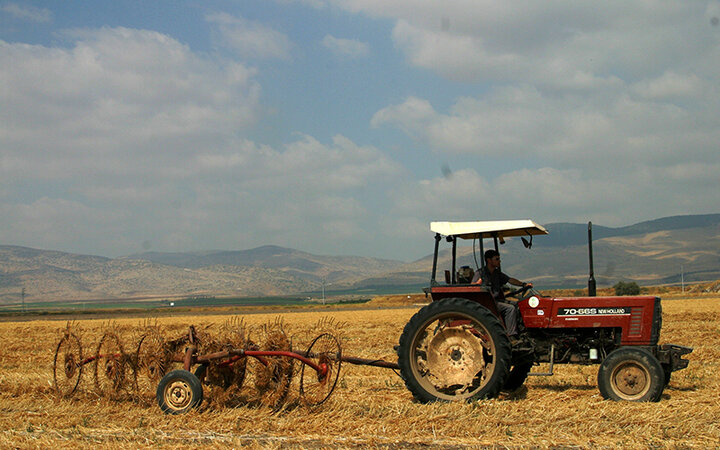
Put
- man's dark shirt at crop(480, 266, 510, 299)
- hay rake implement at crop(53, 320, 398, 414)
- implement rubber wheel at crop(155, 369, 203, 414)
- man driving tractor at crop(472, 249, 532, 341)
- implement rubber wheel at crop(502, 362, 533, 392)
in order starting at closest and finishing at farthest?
implement rubber wheel at crop(155, 369, 203, 414), hay rake implement at crop(53, 320, 398, 414), man driving tractor at crop(472, 249, 532, 341), man's dark shirt at crop(480, 266, 510, 299), implement rubber wheel at crop(502, 362, 533, 392)

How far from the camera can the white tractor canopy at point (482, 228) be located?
31.0ft

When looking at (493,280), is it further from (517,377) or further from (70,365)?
(70,365)

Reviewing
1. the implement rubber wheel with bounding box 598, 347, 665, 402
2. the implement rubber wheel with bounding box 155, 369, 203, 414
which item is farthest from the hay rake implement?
the implement rubber wheel with bounding box 598, 347, 665, 402

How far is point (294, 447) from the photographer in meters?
6.93

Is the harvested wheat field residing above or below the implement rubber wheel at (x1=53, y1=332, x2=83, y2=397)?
below

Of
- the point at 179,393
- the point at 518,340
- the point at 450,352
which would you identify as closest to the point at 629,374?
the point at 518,340

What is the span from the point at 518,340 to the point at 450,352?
3.29 ft

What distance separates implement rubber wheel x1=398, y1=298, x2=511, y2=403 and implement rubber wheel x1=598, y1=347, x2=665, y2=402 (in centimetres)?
135

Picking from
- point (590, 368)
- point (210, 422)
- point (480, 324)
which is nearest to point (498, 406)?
point (480, 324)

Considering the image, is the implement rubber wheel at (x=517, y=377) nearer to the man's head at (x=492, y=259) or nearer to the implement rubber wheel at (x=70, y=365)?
the man's head at (x=492, y=259)

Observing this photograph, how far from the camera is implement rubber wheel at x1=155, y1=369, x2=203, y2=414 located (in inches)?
340

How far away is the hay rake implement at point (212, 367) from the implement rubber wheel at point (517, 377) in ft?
6.13

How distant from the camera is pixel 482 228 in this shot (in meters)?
9.54

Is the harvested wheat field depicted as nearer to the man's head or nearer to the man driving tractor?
the man driving tractor
